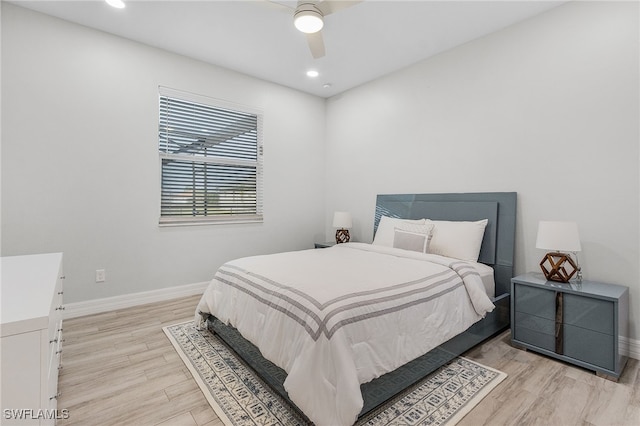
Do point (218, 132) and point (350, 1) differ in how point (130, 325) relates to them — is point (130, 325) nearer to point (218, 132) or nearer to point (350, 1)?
point (218, 132)

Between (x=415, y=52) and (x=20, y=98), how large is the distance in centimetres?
386

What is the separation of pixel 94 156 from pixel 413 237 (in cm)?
327

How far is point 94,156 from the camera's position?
3.02 metres

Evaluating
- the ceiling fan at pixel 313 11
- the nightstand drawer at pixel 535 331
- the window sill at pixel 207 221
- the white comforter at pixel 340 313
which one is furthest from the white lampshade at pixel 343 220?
the ceiling fan at pixel 313 11

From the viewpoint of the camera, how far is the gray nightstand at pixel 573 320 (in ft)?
6.45

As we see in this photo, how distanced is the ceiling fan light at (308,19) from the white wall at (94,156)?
2022 millimetres

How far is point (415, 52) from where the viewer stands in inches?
134

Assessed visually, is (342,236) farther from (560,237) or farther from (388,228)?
(560,237)

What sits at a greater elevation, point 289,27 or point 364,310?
point 289,27

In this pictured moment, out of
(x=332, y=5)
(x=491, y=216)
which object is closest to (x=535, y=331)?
(x=491, y=216)

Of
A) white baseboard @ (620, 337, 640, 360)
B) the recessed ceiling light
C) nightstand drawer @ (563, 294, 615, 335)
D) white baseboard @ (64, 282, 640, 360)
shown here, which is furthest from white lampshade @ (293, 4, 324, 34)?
white baseboard @ (620, 337, 640, 360)

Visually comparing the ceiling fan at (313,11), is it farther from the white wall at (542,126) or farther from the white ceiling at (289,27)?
the white wall at (542,126)

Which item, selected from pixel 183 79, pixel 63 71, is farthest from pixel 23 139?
pixel 183 79

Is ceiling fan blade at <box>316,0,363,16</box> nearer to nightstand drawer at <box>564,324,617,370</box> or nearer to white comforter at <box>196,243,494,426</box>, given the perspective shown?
white comforter at <box>196,243,494,426</box>
